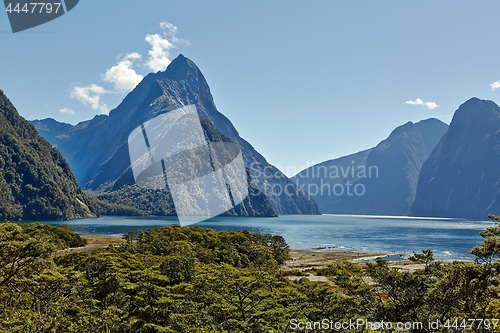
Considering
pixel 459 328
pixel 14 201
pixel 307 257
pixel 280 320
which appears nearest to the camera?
pixel 459 328

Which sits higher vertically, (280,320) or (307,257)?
(280,320)

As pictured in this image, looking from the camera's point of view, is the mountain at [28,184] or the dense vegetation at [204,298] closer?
the dense vegetation at [204,298]

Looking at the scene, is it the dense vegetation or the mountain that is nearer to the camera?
the dense vegetation

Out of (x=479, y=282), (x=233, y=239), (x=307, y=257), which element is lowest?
(x=307, y=257)

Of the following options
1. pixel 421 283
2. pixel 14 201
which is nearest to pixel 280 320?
pixel 421 283

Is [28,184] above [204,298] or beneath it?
above

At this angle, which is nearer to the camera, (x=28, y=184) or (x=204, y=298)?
(x=204, y=298)

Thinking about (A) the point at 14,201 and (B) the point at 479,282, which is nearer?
(B) the point at 479,282

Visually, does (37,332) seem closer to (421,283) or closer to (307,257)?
(421,283)
